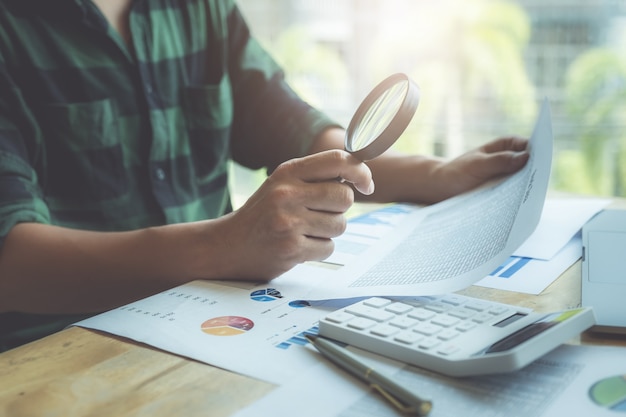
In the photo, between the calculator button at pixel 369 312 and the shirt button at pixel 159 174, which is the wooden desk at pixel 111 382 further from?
the shirt button at pixel 159 174

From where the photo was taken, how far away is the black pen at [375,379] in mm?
416

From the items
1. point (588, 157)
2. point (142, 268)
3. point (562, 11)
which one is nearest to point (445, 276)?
point (142, 268)

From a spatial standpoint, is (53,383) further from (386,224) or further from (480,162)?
(480,162)

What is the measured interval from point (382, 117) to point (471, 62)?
15.7 feet

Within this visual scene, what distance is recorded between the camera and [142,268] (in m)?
0.71

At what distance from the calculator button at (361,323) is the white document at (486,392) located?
0.13 ft

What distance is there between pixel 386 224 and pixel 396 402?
0.46 metres

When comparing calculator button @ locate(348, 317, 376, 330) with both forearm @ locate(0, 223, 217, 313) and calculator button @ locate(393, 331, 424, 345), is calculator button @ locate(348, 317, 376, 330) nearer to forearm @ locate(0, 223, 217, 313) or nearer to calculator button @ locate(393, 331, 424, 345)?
calculator button @ locate(393, 331, 424, 345)

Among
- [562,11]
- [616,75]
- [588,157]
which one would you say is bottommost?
[588,157]

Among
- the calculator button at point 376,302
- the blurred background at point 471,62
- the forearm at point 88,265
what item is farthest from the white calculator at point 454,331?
the blurred background at point 471,62

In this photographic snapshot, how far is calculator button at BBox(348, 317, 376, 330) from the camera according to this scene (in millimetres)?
523

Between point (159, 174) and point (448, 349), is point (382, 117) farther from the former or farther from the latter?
point (159, 174)

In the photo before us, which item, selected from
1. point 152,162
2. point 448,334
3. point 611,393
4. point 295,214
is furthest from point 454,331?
point 152,162

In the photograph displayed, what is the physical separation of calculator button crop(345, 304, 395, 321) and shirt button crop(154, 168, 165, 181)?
1.86ft
